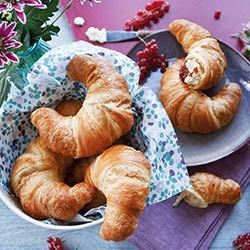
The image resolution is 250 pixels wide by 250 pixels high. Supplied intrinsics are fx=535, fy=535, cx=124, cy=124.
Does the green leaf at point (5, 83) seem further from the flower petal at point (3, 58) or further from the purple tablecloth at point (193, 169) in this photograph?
the purple tablecloth at point (193, 169)

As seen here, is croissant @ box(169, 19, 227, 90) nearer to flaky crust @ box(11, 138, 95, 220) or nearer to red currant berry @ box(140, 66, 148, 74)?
red currant berry @ box(140, 66, 148, 74)

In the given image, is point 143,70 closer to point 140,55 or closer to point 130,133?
point 140,55

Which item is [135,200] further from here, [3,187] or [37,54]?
[37,54]

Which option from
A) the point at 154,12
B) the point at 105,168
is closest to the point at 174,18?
the point at 154,12

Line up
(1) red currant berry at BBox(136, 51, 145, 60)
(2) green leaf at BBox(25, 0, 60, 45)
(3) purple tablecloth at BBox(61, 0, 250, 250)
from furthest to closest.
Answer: (1) red currant berry at BBox(136, 51, 145, 60), (3) purple tablecloth at BBox(61, 0, 250, 250), (2) green leaf at BBox(25, 0, 60, 45)

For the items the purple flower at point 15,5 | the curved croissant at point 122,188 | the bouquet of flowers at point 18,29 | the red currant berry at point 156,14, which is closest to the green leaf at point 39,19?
the bouquet of flowers at point 18,29

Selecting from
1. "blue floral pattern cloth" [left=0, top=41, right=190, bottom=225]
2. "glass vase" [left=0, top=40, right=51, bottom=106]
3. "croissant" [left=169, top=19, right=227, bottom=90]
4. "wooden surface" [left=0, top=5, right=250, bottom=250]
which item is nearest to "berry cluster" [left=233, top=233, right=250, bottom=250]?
"wooden surface" [left=0, top=5, right=250, bottom=250]
